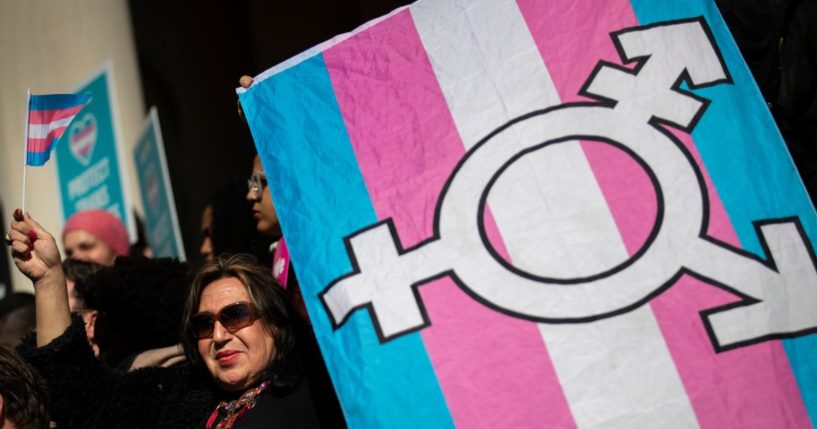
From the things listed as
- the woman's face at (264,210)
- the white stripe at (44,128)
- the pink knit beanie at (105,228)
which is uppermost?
the pink knit beanie at (105,228)

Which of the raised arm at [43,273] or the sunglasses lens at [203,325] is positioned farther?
the raised arm at [43,273]

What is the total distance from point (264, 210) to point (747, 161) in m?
1.74

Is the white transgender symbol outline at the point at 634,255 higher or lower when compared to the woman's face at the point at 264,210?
lower

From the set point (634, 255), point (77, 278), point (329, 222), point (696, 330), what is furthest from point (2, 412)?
point (696, 330)

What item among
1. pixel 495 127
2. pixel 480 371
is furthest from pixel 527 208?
pixel 480 371

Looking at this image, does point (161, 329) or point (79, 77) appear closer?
point (161, 329)

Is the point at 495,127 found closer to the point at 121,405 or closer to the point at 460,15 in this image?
the point at 460,15

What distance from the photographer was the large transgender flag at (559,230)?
8.27ft

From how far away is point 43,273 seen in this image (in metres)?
3.30

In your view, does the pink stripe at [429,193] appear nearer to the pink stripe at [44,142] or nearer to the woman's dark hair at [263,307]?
the woman's dark hair at [263,307]

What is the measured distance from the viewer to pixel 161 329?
3.85m

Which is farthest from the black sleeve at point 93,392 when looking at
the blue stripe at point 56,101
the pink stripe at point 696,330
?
the pink stripe at point 696,330

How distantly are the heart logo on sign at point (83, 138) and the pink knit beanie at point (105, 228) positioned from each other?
2.76 feet

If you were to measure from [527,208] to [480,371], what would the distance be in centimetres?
40
